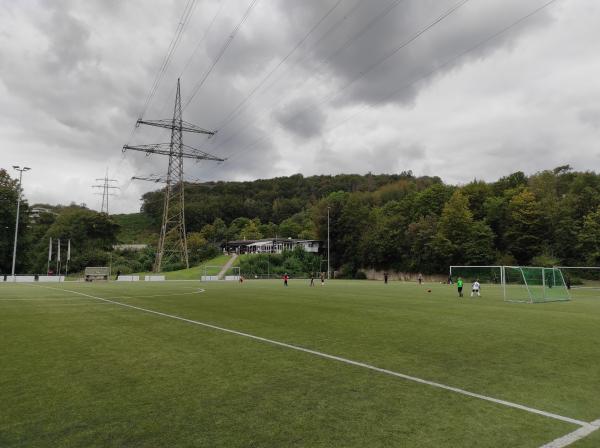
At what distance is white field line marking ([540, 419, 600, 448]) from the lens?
15.8 feet

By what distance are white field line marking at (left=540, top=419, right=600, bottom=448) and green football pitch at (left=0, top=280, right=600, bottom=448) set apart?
5cm

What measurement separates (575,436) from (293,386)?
3866 mm

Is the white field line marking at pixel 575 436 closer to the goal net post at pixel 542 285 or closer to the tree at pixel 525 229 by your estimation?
the goal net post at pixel 542 285

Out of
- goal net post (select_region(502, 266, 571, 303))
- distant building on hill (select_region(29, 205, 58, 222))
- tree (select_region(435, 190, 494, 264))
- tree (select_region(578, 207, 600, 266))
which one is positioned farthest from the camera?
distant building on hill (select_region(29, 205, 58, 222))

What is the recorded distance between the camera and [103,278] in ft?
197

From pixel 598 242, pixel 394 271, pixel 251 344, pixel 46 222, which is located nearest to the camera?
pixel 251 344

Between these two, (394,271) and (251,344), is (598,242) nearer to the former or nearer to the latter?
(394,271)

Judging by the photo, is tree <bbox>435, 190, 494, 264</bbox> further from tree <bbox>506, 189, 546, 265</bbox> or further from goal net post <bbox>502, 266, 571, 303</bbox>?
goal net post <bbox>502, 266, 571, 303</bbox>

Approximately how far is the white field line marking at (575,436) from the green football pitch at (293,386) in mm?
49

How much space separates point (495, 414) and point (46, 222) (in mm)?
151599

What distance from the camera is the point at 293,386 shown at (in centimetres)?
696

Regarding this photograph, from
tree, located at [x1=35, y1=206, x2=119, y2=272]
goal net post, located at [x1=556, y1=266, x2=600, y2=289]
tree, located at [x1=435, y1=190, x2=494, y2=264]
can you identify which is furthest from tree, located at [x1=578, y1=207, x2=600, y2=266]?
tree, located at [x1=35, y1=206, x2=119, y2=272]

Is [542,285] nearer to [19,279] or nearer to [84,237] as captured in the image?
[19,279]

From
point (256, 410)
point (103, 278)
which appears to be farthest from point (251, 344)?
point (103, 278)
